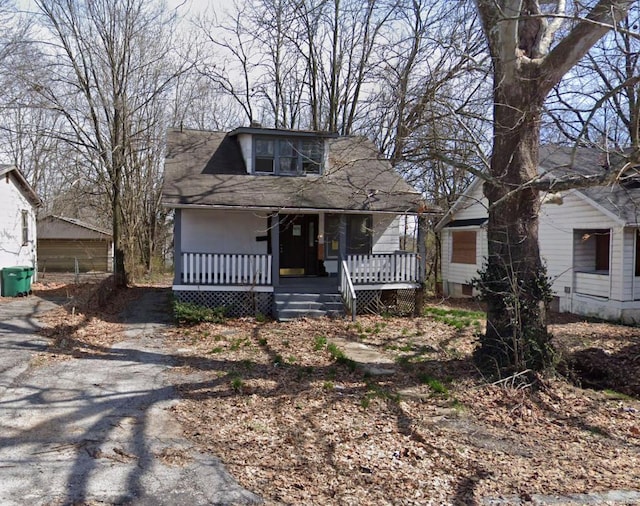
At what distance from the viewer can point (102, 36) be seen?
19.9m

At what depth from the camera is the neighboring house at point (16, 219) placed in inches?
688

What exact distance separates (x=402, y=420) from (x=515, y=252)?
3133mm

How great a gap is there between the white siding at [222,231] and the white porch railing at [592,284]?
9.61 metres

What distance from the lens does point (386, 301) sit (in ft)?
48.5

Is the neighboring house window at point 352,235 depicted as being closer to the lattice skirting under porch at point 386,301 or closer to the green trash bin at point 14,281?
the lattice skirting under porch at point 386,301

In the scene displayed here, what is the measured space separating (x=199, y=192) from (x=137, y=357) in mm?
5856

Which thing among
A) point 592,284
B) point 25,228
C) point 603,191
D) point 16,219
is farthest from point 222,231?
point 603,191

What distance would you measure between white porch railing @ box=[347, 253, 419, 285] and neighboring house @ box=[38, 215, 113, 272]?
2059cm

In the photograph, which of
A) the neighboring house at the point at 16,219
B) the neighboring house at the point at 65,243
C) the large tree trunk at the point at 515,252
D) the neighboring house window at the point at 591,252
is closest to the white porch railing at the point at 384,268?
the neighboring house window at the point at 591,252

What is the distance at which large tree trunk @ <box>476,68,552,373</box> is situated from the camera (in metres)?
7.44

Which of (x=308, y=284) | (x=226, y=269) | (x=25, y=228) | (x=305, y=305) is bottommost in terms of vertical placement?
(x=305, y=305)

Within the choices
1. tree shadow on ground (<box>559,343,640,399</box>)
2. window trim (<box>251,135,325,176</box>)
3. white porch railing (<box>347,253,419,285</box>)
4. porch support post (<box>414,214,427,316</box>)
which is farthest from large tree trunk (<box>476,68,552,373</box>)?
window trim (<box>251,135,325,176</box>)

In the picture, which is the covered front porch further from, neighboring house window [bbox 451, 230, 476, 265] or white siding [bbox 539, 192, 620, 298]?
neighboring house window [bbox 451, 230, 476, 265]

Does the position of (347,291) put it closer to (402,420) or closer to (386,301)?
(386,301)
